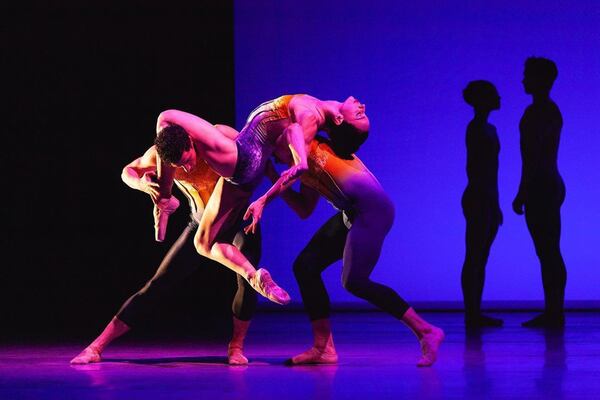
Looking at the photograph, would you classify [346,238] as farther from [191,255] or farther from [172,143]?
[172,143]

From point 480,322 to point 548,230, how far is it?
741mm

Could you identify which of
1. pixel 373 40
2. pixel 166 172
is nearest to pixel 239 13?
pixel 373 40

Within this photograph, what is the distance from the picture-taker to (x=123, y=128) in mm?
8273

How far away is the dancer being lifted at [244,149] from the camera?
13.7ft

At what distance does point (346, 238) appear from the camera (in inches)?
181

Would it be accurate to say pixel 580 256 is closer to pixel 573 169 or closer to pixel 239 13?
pixel 573 169

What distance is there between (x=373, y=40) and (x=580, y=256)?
88.2 inches

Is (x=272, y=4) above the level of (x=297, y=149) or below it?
above

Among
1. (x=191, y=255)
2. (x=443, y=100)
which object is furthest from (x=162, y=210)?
(x=443, y=100)

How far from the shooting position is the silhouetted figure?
650 cm

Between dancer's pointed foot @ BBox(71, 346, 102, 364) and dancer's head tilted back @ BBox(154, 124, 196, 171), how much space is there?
1158mm

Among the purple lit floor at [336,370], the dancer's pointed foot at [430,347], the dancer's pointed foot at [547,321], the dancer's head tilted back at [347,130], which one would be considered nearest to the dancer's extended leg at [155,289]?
the purple lit floor at [336,370]

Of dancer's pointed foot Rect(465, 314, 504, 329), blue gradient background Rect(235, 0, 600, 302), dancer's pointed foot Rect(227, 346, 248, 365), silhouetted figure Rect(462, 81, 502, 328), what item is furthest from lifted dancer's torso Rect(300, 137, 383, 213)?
blue gradient background Rect(235, 0, 600, 302)

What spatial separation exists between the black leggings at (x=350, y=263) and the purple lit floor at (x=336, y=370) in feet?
0.96
